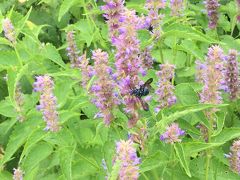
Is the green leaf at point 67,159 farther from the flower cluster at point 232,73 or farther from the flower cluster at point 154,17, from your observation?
the flower cluster at point 232,73

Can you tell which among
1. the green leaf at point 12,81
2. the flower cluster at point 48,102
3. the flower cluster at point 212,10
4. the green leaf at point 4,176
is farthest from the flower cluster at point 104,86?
the flower cluster at point 212,10

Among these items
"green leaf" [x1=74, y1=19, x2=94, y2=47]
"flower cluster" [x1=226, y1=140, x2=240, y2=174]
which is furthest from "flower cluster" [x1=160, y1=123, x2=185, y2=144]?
"green leaf" [x1=74, y1=19, x2=94, y2=47]

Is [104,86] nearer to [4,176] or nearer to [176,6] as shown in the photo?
[176,6]

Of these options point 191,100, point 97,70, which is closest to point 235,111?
point 191,100

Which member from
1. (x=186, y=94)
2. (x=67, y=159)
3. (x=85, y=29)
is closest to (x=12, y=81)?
(x=67, y=159)

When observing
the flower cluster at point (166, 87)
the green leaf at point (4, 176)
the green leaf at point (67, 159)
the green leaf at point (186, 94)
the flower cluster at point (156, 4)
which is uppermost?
the flower cluster at point (156, 4)
